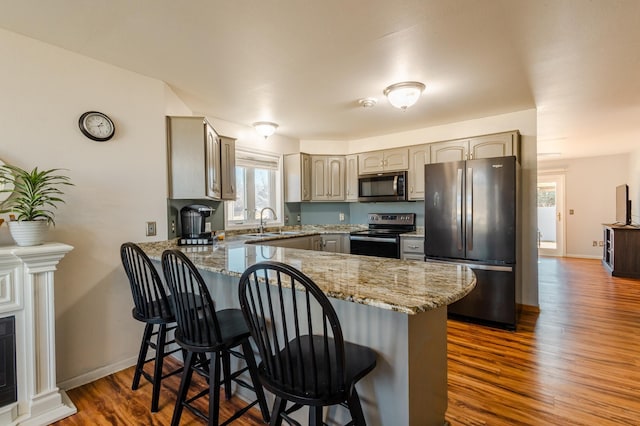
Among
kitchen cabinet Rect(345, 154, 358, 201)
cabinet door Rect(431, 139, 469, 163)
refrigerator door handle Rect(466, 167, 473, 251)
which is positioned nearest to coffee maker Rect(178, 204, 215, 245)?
kitchen cabinet Rect(345, 154, 358, 201)

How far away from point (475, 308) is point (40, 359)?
3.64 meters

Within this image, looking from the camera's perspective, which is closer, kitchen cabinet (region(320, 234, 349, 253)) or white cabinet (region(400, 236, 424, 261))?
white cabinet (region(400, 236, 424, 261))

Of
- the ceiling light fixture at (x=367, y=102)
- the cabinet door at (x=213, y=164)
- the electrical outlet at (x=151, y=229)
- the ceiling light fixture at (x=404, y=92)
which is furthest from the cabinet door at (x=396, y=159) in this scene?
the electrical outlet at (x=151, y=229)

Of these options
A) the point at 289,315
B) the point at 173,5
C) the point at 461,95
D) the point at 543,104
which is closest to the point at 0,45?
the point at 173,5

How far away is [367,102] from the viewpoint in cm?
329

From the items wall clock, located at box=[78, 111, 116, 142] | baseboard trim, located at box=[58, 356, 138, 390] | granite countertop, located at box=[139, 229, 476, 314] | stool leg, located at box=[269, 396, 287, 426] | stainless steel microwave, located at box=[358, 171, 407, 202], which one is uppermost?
wall clock, located at box=[78, 111, 116, 142]

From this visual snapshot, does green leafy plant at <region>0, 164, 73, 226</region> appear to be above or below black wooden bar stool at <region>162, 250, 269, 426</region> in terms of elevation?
above

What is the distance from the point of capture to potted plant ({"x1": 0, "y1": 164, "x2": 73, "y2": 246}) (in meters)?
1.88

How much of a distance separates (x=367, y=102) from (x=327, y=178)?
183 centimetres

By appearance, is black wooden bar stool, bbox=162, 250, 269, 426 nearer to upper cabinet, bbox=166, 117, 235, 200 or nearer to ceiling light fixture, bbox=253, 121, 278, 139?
upper cabinet, bbox=166, 117, 235, 200

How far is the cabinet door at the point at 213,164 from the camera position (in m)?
2.99

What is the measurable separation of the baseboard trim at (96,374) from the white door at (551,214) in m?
8.66

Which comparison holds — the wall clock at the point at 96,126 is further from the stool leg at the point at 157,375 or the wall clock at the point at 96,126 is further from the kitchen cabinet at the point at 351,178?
the kitchen cabinet at the point at 351,178

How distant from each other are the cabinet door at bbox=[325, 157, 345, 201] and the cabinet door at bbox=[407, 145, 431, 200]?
3.52 ft
